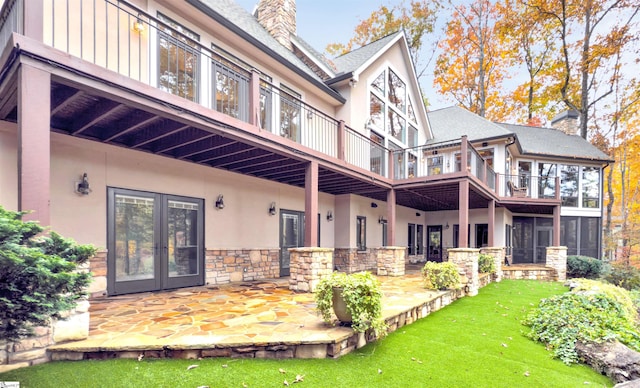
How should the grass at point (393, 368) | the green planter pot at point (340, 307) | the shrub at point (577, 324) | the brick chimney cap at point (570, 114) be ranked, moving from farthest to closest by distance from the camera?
the brick chimney cap at point (570, 114) → the shrub at point (577, 324) → the green planter pot at point (340, 307) → the grass at point (393, 368)

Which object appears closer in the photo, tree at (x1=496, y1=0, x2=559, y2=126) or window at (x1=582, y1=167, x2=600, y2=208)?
window at (x1=582, y1=167, x2=600, y2=208)

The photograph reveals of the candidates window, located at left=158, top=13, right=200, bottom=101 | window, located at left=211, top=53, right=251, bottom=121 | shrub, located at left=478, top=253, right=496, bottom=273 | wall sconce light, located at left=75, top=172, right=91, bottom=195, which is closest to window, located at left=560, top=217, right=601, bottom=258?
shrub, located at left=478, top=253, right=496, bottom=273

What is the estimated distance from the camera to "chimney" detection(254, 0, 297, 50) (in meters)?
12.1

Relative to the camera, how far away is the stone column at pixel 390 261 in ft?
34.4

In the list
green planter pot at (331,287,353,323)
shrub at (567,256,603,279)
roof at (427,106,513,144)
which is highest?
roof at (427,106,513,144)

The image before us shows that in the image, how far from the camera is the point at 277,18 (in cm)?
1205

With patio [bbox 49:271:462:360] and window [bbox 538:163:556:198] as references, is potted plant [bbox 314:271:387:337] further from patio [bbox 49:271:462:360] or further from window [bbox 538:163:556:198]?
window [bbox 538:163:556:198]

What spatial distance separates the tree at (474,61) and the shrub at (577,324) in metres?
17.5

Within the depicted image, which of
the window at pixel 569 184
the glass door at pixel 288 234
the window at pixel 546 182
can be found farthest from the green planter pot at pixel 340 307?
the window at pixel 569 184

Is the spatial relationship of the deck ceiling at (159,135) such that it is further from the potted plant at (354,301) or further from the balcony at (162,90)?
the potted plant at (354,301)

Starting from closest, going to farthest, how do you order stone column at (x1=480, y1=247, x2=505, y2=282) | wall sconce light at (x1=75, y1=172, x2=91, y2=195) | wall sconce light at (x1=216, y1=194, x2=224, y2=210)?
wall sconce light at (x1=75, y1=172, x2=91, y2=195), wall sconce light at (x1=216, y1=194, x2=224, y2=210), stone column at (x1=480, y1=247, x2=505, y2=282)

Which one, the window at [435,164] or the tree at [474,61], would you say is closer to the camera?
the window at [435,164]

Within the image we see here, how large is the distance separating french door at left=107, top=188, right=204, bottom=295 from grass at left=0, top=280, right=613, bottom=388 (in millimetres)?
3388

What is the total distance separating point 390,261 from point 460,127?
10.6 m
